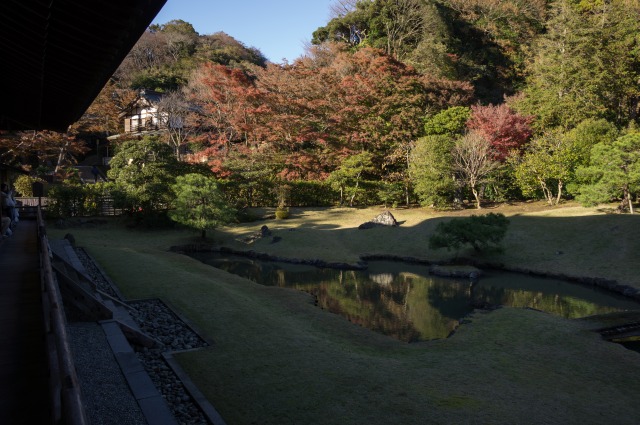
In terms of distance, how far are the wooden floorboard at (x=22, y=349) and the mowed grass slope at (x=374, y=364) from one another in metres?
2.41

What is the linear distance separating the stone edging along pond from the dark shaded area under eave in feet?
42.6

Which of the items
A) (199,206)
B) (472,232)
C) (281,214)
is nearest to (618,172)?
(472,232)

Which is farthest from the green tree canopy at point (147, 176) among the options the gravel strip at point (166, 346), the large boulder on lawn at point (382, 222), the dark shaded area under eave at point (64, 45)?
the dark shaded area under eave at point (64, 45)

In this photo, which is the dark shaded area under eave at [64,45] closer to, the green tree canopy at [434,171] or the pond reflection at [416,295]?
the pond reflection at [416,295]

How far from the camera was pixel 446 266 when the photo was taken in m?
16.7

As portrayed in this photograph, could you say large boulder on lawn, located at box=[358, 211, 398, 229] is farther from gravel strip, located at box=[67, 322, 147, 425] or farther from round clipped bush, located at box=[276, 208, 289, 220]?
gravel strip, located at box=[67, 322, 147, 425]

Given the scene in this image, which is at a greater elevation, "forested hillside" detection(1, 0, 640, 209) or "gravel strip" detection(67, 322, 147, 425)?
"forested hillside" detection(1, 0, 640, 209)

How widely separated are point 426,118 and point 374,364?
24179 millimetres

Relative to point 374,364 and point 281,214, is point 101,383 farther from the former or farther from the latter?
point 281,214

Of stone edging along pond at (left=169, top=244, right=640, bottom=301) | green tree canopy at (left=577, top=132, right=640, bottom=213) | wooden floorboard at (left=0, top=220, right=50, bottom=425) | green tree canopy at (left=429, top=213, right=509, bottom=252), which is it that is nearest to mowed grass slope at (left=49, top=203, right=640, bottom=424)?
stone edging along pond at (left=169, top=244, right=640, bottom=301)

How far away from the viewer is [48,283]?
13.8 feet

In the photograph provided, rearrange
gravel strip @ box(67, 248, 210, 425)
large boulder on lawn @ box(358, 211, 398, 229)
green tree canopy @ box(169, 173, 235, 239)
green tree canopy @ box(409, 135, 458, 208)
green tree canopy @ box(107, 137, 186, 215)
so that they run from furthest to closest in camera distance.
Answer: green tree canopy @ box(409, 135, 458, 208)
green tree canopy @ box(107, 137, 186, 215)
large boulder on lawn @ box(358, 211, 398, 229)
green tree canopy @ box(169, 173, 235, 239)
gravel strip @ box(67, 248, 210, 425)

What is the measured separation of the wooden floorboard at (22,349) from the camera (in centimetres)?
336

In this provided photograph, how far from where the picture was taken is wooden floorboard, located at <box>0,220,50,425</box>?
3.36 m
